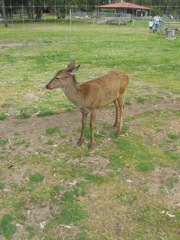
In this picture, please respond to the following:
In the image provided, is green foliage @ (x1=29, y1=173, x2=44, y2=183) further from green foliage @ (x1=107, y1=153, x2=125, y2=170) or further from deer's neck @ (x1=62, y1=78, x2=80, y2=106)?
deer's neck @ (x1=62, y1=78, x2=80, y2=106)

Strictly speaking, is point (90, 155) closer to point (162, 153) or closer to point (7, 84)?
point (162, 153)

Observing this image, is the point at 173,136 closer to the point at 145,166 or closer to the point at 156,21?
the point at 145,166

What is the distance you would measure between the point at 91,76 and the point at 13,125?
431cm

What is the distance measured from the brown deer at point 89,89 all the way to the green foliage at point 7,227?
1.97 m

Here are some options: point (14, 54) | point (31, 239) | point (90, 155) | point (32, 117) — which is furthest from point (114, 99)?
point (14, 54)

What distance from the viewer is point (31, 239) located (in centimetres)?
320

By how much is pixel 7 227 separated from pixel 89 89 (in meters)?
2.53

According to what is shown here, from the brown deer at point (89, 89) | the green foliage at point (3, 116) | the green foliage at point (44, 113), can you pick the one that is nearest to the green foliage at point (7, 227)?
the brown deer at point (89, 89)

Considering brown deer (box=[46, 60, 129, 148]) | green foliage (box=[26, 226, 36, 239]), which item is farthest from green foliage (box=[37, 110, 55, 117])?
green foliage (box=[26, 226, 36, 239])

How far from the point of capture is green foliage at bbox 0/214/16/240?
10.7 ft

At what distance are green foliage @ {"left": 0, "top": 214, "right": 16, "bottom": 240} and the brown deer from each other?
1967 millimetres

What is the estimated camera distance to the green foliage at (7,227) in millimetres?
3252

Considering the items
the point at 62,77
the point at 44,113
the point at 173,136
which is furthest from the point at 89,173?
the point at 44,113

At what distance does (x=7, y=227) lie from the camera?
11.0 feet
